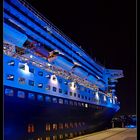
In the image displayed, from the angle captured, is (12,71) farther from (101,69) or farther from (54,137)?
(101,69)

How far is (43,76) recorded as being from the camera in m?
18.2

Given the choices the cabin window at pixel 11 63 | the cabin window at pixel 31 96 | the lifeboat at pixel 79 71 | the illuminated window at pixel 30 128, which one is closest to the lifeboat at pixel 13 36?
the cabin window at pixel 11 63

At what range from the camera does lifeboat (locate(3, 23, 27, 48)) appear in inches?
592

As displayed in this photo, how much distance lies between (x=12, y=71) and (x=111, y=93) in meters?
27.8

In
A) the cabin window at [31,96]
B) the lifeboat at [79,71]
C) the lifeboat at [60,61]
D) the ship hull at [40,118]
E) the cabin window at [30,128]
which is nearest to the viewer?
the ship hull at [40,118]

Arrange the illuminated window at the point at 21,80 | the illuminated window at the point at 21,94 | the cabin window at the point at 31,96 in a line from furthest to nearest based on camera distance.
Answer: the cabin window at the point at 31,96 < the illuminated window at the point at 21,80 < the illuminated window at the point at 21,94

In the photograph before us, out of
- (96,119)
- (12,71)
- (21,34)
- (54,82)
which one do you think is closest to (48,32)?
(54,82)

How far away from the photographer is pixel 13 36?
1555 centimetres

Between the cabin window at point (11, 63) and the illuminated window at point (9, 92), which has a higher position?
the cabin window at point (11, 63)

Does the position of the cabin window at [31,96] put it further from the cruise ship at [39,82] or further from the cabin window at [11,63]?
the cabin window at [11,63]

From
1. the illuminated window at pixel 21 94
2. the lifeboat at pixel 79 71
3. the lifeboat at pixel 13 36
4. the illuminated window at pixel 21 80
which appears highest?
the lifeboat at pixel 13 36

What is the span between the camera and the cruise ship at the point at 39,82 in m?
14.6

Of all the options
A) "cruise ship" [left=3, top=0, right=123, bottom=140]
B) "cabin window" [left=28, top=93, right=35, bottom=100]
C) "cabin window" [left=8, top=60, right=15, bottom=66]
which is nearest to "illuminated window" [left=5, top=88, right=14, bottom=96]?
"cruise ship" [left=3, top=0, right=123, bottom=140]

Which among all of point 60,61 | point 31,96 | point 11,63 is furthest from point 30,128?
point 60,61
